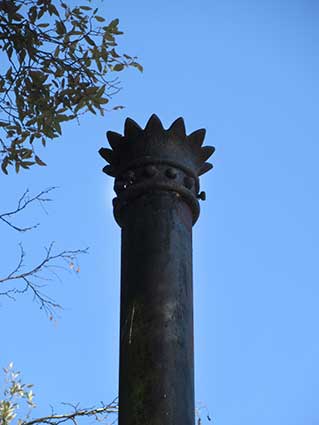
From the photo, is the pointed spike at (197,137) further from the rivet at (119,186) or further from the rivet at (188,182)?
the rivet at (119,186)

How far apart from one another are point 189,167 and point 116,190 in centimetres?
32

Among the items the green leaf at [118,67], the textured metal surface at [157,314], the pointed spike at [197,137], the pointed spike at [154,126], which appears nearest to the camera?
the textured metal surface at [157,314]

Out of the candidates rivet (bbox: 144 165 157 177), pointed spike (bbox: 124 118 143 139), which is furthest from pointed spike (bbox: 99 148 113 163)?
rivet (bbox: 144 165 157 177)

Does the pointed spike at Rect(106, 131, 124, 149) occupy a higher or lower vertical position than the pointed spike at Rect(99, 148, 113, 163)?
higher

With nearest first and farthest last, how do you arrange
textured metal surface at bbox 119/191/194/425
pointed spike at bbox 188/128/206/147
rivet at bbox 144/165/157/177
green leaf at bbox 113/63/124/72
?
textured metal surface at bbox 119/191/194/425 → rivet at bbox 144/165/157/177 → pointed spike at bbox 188/128/206/147 → green leaf at bbox 113/63/124/72

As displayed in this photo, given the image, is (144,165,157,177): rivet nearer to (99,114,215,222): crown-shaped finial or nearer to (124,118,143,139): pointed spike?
(99,114,215,222): crown-shaped finial

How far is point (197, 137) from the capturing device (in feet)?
11.3

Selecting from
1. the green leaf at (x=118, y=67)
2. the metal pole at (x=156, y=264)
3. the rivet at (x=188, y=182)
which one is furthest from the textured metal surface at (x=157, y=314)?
the green leaf at (x=118, y=67)

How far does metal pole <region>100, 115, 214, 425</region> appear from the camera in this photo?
8.80ft

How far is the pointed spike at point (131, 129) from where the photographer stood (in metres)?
3.31

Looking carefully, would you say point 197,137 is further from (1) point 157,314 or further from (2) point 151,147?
(1) point 157,314

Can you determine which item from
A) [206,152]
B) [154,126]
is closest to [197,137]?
[206,152]

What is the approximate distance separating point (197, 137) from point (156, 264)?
0.74m

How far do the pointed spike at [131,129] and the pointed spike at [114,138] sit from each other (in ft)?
0.10
